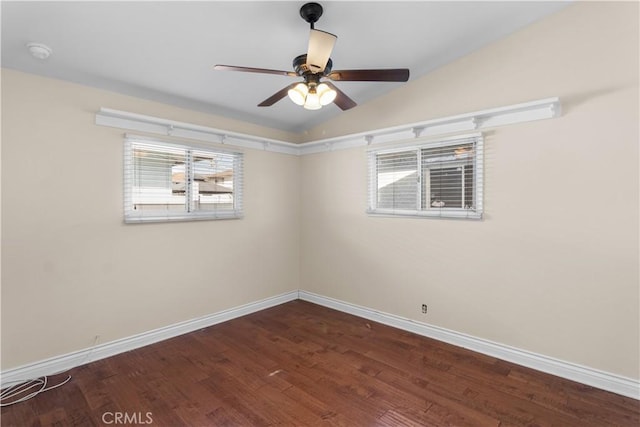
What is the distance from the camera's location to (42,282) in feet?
8.28

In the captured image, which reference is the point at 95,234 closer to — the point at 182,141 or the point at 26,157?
the point at 26,157

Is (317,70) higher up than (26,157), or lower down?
higher up

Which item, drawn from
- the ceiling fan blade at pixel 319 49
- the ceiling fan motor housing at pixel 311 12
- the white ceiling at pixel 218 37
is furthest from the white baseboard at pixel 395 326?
the ceiling fan motor housing at pixel 311 12

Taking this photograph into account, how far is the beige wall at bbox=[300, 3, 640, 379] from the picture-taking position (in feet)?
7.52

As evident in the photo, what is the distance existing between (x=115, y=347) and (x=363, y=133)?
334cm

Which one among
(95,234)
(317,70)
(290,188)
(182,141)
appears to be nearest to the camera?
(317,70)

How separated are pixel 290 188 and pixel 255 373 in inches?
100

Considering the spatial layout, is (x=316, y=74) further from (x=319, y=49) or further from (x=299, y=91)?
(x=319, y=49)

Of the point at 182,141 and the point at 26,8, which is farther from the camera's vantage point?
the point at 182,141

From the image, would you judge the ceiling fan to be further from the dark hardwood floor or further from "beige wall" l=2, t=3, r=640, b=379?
the dark hardwood floor

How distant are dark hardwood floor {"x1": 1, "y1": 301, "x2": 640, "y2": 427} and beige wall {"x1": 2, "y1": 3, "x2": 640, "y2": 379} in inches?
13.8

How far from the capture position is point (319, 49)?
6.05ft

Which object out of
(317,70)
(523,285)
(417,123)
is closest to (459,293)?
(523,285)

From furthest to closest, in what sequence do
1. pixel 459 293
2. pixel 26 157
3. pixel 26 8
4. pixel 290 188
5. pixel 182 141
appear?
1. pixel 290 188
2. pixel 182 141
3. pixel 459 293
4. pixel 26 157
5. pixel 26 8
